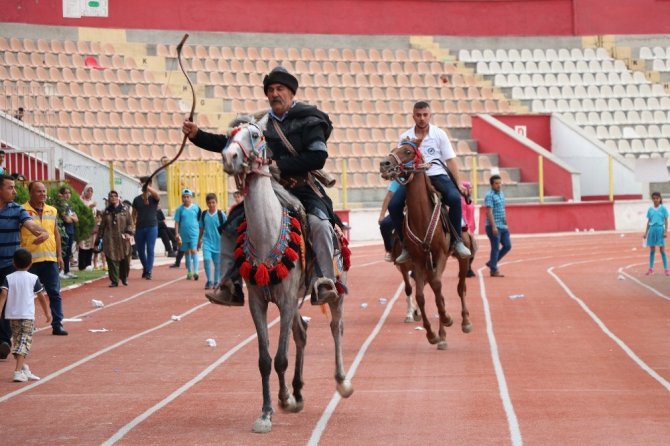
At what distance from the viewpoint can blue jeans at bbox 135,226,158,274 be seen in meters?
26.3

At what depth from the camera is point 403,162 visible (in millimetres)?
14664

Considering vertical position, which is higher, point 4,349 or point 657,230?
point 657,230

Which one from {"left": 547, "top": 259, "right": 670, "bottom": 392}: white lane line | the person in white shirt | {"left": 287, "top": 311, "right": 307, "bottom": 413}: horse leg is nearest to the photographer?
{"left": 287, "top": 311, "right": 307, "bottom": 413}: horse leg

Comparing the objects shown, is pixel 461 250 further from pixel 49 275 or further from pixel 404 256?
pixel 49 275

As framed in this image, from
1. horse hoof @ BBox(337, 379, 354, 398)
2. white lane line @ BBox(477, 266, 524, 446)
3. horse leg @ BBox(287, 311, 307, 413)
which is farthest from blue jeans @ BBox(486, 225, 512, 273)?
horse hoof @ BBox(337, 379, 354, 398)

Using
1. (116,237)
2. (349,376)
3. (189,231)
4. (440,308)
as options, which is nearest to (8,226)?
(349,376)

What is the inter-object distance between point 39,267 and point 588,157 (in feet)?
95.6

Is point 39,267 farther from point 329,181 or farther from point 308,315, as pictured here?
point 329,181

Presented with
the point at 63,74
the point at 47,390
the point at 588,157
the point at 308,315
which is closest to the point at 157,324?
the point at 308,315

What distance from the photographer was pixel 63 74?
3866 centimetres

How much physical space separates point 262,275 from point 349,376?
10.4 ft

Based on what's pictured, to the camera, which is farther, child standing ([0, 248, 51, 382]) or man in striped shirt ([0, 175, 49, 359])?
man in striped shirt ([0, 175, 49, 359])

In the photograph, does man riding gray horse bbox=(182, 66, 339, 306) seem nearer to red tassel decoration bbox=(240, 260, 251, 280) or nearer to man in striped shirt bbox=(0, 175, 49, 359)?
red tassel decoration bbox=(240, 260, 251, 280)

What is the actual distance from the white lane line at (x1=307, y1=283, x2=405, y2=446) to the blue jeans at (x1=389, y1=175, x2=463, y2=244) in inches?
59.8
